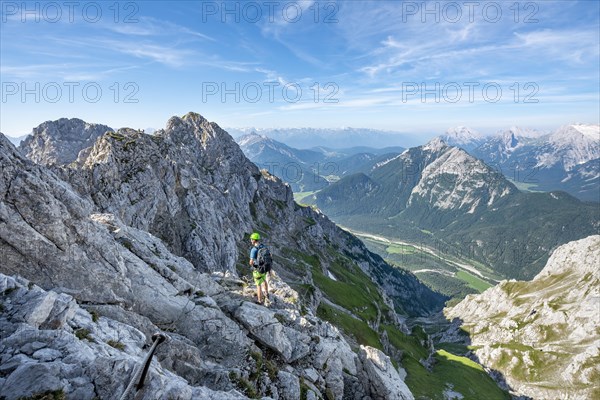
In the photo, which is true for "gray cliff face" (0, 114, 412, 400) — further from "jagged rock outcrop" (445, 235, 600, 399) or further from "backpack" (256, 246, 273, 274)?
"jagged rock outcrop" (445, 235, 600, 399)

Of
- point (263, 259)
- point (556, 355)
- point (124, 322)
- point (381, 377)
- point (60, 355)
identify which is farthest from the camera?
point (556, 355)

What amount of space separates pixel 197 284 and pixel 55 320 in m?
19.9

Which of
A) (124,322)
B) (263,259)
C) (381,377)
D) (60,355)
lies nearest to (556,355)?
(381,377)

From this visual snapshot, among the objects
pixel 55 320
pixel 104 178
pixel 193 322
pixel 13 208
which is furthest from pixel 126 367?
pixel 104 178

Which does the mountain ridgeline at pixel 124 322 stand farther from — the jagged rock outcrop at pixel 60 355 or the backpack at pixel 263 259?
the backpack at pixel 263 259

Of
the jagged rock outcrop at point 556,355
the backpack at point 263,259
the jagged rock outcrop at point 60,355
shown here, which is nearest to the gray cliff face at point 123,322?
the jagged rock outcrop at point 60,355

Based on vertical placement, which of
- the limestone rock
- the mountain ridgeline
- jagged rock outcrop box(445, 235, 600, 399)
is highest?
the mountain ridgeline

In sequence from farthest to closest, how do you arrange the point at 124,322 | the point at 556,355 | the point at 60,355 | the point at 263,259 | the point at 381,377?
the point at 556,355 < the point at 381,377 < the point at 263,259 < the point at 124,322 < the point at 60,355

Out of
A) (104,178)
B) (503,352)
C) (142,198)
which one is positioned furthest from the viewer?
(503,352)

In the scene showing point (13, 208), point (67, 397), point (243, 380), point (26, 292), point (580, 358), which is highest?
point (13, 208)

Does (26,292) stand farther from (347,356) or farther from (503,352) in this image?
(503,352)

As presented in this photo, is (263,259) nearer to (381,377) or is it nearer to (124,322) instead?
(124,322)

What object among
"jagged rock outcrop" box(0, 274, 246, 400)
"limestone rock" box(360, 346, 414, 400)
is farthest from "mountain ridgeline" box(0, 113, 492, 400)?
"limestone rock" box(360, 346, 414, 400)

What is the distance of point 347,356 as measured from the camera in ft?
129
